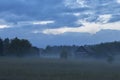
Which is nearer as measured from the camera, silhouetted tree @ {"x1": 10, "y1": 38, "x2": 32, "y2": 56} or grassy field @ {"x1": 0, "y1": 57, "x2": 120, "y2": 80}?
grassy field @ {"x1": 0, "y1": 57, "x2": 120, "y2": 80}

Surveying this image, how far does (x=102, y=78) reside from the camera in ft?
95.8

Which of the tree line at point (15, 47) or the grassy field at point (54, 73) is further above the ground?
the tree line at point (15, 47)

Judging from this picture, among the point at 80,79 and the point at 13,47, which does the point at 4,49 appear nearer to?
the point at 13,47

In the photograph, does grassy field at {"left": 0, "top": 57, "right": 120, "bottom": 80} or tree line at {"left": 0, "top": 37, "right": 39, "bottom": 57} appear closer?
grassy field at {"left": 0, "top": 57, "right": 120, "bottom": 80}

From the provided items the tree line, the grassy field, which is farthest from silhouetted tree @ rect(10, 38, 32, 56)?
the grassy field

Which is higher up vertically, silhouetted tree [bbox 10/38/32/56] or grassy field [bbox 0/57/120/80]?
silhouetted tree [bbox 10/38/32/56]

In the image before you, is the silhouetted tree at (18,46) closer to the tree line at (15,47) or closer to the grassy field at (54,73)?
the tree line at (15,47)

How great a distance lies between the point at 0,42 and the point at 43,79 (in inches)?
2727

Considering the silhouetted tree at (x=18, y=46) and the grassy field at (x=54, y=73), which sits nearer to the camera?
the grassy field at (x=54, y=73)

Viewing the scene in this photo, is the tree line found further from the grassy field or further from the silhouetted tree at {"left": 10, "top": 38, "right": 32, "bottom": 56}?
the grassy field

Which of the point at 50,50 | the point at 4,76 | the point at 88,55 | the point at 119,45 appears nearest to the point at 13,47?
the point at 88,55

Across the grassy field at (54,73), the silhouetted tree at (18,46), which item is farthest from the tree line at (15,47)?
the grassy field at (54,73)

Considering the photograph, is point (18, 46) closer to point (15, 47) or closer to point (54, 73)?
point (15, 47)

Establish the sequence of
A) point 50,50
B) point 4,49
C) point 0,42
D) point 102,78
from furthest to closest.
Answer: point 50,50, point 4,49, point 0,42, point 102,78
